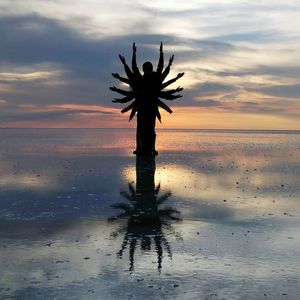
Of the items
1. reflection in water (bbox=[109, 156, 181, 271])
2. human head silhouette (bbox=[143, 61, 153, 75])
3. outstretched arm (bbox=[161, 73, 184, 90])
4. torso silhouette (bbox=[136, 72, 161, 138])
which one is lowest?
reflection in water (bbox=[109, 156, 181, 271])

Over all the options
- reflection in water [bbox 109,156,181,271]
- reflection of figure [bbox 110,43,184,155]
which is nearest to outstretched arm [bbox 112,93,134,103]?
reflection of figure [bbox 110,43,184,155]

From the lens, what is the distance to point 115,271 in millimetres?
6059

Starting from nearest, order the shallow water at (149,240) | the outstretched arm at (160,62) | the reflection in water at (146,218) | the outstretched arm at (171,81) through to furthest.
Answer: the shallow water at (149,240)
the reflection in water at (146,218)
the outstretched arm at (160,62)
the outstretched arm at (171,81)

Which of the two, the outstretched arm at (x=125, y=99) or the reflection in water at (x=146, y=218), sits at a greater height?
the outstretched arm at (x=125, y=99)

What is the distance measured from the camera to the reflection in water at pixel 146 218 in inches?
289

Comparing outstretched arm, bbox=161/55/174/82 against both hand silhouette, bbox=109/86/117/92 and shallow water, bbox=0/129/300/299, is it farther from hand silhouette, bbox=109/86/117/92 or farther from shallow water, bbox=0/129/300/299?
shallow water, bbox=0/129/300/299

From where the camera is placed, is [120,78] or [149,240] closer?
[149,240]

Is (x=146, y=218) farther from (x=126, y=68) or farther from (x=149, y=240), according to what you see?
(x=126, y=68)

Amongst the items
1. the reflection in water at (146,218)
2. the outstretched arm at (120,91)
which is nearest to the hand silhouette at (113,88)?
the outstretched arm at (120,91)

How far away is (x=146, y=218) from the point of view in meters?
9.62

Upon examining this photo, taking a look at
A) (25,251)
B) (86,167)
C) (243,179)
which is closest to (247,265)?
(25,251)

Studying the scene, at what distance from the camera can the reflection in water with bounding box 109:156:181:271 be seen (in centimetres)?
733

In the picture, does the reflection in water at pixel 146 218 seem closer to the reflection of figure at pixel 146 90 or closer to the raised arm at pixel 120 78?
the reflection of figure at pixel 146 90

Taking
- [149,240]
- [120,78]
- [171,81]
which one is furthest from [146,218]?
[171,81]
